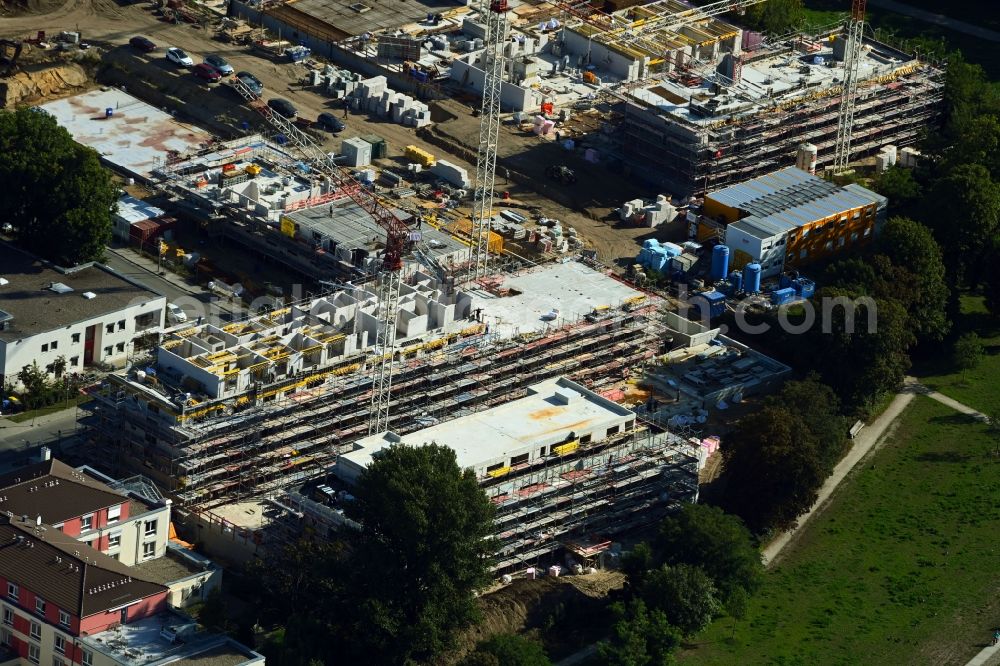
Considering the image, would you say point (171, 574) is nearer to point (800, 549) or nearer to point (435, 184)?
point (800, 549)


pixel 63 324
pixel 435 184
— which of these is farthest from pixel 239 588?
pixel 435 184

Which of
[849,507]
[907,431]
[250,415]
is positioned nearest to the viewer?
[250,415]

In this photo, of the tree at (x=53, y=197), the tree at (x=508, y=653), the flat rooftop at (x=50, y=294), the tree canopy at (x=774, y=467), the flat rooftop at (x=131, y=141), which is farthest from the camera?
the flat rooftop at (x=131, y=141)

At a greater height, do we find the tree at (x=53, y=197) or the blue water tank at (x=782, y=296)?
the tree at (x=53, y=197)

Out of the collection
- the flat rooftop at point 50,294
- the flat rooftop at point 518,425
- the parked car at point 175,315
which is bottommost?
the parked car at point 175,315

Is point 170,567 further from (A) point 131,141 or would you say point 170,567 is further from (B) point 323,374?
(A) point 131,141

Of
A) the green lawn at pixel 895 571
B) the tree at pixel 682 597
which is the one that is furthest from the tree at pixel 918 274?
the tree at pixel 682 597

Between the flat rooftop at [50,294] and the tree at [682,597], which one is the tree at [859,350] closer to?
the tree at [682,597]
